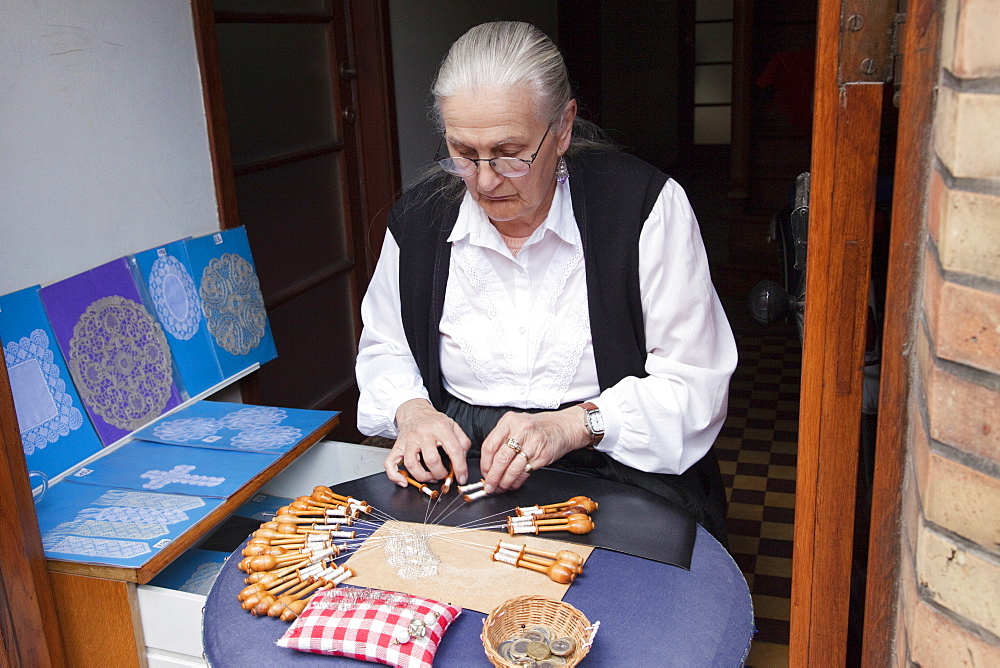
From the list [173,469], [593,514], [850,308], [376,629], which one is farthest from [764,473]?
[850,308]

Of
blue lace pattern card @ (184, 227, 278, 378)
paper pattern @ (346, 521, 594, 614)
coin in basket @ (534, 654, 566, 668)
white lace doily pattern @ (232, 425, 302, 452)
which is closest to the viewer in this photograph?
coin in basket @ (534, 654, 566, 668)

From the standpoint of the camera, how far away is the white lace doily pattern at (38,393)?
2045 millimetres

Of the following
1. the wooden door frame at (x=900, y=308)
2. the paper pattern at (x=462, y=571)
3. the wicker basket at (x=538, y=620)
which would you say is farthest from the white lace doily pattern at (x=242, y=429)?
the wooden door frame at (x=900, y=308)

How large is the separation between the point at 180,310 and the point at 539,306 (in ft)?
3.87

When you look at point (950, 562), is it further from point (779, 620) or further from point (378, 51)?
point (378, 51)

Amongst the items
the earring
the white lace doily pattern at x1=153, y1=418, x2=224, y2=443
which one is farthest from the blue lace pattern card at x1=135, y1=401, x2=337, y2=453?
the earring

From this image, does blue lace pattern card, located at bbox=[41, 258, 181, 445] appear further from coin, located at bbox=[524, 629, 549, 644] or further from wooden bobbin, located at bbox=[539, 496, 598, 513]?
coin, located at bbox=[524, 629, 549, 644]

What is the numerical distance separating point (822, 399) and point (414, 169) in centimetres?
375

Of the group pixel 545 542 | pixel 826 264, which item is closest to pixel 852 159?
pixel 826 264

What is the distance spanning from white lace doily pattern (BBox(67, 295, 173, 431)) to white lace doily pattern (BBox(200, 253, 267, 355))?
23 centimetres

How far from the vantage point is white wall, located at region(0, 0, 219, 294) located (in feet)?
6.86

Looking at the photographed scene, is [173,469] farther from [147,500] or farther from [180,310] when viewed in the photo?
[180,310]

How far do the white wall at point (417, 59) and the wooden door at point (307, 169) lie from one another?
19cm

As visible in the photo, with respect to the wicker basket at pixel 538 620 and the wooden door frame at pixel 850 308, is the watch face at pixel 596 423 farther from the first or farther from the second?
the wooden door frame at pixel 850 308
